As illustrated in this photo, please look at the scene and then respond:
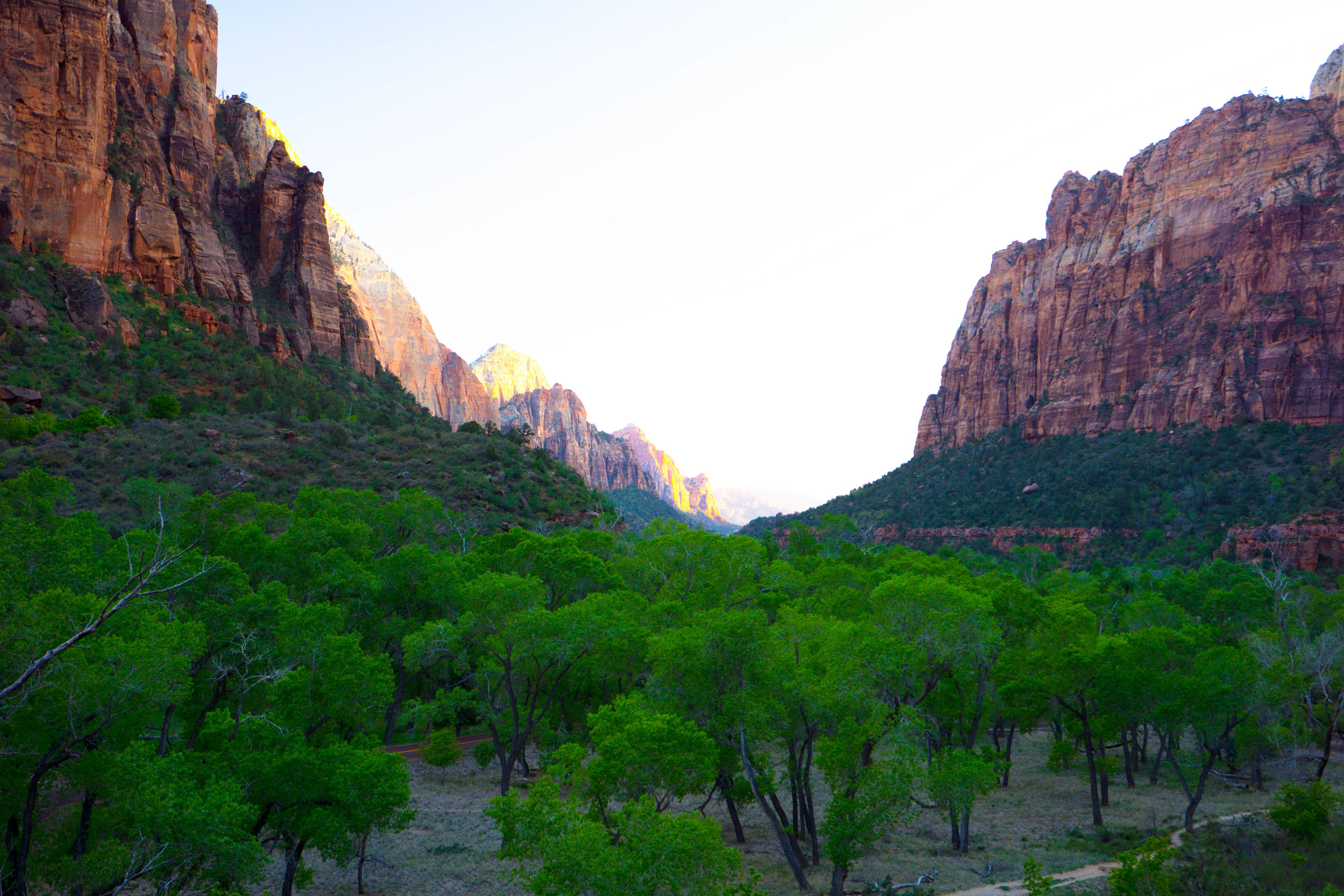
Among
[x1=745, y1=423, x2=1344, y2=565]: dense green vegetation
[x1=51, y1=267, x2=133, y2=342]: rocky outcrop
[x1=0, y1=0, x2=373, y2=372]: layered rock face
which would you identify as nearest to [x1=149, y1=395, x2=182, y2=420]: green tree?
[x1=51, y1=267, x2=133, y2=342]: rocky outcrop

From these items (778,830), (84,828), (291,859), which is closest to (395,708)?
(291,859)

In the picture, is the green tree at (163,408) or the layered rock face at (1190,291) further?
the layered rock face at (1190,291)

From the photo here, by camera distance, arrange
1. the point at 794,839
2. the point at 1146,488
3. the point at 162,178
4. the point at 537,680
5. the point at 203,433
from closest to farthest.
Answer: the point at 794,839
the point at 537,680
the point at 203,433
the point at 162,178
the point at 1146,488

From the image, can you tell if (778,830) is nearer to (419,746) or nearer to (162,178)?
(419,746)

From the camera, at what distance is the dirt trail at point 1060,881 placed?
19.6m

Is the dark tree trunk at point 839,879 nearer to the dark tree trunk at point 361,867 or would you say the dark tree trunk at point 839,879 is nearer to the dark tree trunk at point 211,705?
the dark tree trunk at point 361,867

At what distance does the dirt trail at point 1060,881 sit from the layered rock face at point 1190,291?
82.8 metres

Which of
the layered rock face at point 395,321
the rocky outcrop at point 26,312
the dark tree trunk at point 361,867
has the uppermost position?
the layered rock face at point 395,321

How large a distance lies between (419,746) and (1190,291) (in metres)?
111

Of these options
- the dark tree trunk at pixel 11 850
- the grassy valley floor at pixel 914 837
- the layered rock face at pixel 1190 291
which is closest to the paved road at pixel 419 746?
the grassy valley floor at pixel 914 837

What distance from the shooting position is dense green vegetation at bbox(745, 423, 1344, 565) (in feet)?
234

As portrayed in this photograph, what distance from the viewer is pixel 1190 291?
100750 mm

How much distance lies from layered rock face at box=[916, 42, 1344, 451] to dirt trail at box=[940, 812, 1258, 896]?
8277 centimetres

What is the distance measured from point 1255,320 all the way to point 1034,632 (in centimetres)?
8299
